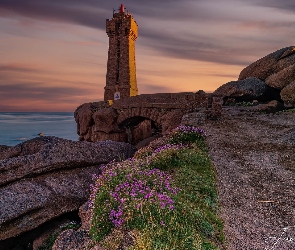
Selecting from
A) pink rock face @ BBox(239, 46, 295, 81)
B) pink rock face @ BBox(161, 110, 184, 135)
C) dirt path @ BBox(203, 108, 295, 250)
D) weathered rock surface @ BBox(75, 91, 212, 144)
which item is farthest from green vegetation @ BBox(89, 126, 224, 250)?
pink rock face @ BBox(239, 46, 295, 81)

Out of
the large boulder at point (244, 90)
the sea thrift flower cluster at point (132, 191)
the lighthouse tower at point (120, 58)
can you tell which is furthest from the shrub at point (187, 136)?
the lighthouse tower at point (120, 58)

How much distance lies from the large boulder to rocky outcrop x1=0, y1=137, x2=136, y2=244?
11.3m

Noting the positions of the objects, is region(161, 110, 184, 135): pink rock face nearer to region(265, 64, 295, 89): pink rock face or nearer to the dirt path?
the dirt path

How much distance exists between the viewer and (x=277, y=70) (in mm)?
23641

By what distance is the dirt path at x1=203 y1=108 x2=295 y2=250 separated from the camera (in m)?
5.57

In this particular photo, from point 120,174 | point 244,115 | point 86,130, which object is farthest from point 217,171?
point 86,130

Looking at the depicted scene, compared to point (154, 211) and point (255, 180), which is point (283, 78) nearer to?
point (255, 180)

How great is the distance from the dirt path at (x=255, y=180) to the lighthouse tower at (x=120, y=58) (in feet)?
108

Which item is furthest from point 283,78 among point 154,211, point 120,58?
point 120,58

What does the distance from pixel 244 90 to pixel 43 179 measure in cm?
1495

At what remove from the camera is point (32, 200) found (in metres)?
9.89

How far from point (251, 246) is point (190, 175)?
102 inches

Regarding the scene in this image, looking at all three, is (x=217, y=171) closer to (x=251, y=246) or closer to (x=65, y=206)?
(x=251, y=246)

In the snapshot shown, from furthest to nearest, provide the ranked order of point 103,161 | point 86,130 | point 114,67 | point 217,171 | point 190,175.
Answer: point 114,67 → point 86,130 → point 103,161 → point 217,171 → point 190,175
